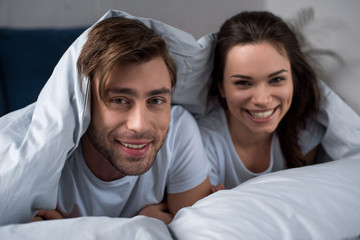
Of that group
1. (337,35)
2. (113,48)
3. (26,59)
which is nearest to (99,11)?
(26,59)

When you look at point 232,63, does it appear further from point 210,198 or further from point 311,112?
point 210,198

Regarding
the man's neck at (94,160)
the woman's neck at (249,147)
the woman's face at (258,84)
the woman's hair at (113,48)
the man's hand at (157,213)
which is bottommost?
the man's hand at (157,213)

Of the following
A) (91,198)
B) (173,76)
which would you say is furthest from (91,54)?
(91,198)

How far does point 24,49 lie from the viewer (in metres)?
1.12

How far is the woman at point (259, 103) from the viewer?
42.1 inches

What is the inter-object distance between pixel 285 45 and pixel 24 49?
824mm

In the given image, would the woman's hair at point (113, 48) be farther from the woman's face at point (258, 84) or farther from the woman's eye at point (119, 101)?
the woman's face at point (258, 84)

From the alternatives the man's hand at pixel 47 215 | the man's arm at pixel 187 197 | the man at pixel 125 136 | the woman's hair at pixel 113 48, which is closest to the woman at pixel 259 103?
the man's arm at pixel 187 197

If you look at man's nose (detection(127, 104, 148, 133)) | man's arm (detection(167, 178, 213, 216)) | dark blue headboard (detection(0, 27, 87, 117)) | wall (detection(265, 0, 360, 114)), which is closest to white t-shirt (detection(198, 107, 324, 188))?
man's arm (detection(167, 178, 213, 216))

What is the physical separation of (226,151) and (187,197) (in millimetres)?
260

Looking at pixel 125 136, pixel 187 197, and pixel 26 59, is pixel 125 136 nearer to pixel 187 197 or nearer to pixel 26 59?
pixel 187 197

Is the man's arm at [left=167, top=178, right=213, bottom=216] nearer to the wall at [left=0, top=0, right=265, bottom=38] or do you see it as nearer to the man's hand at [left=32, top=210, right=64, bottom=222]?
the man's hand at [left=32, top=210, right=64, bottom=222]

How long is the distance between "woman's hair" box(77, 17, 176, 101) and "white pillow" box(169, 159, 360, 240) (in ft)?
1.16

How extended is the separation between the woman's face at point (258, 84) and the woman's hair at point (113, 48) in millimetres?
302
